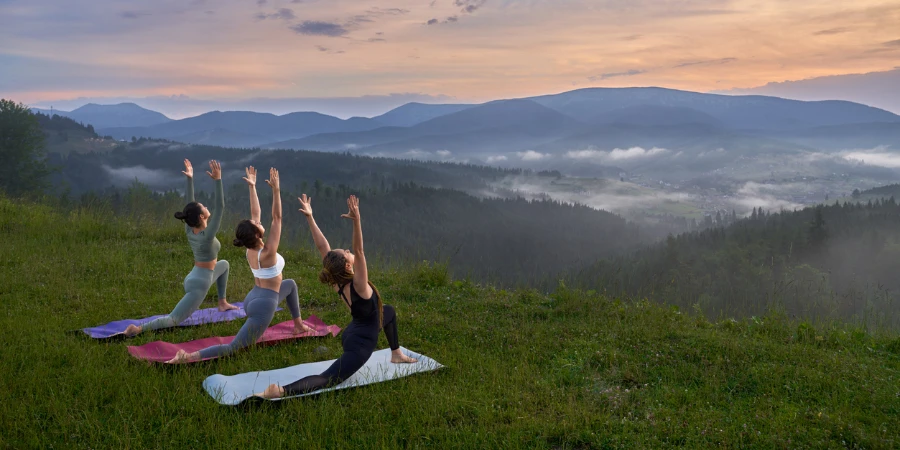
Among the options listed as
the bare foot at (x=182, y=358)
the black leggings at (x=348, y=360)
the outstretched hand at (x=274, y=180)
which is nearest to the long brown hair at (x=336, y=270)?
the black leggings at (x=348, y=360)

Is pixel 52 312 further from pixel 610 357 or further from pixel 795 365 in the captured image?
pixel 795 365

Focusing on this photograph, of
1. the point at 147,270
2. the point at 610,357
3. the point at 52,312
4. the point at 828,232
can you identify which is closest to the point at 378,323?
the point at 610,357

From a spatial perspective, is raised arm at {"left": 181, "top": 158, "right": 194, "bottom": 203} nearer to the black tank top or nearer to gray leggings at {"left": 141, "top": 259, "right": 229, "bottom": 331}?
gray leggings at {"left": 141, "top": 259, "right": 229, "bottom": 331}

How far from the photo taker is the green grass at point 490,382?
5156 millimetres

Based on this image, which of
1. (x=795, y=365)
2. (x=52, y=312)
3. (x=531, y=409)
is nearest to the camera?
(x=531, y=409)

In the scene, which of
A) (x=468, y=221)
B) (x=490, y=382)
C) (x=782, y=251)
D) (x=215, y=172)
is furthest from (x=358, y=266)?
(x=468, y=221)

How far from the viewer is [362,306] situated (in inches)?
251

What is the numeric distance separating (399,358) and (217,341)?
2.64 meters

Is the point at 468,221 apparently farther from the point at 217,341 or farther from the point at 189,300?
the point at 217,341

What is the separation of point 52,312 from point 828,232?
398 ft

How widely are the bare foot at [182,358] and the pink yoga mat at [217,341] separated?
0.16 metres

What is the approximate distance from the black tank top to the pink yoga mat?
1945 millimetres

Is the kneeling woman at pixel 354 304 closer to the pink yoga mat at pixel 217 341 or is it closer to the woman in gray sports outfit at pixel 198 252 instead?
the pink yoga mat at pixel 217 341

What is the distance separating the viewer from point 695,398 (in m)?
6.15
